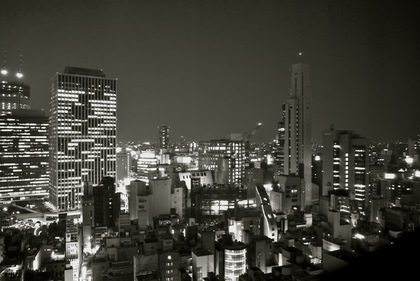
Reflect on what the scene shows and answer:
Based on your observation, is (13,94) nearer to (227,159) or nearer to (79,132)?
(79,132)

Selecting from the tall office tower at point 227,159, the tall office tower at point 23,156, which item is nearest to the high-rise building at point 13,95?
the tall office tower at point 23,156

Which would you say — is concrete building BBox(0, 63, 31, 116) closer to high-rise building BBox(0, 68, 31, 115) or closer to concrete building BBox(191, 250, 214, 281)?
high-rise building BBox(0, 68, 31, 115)

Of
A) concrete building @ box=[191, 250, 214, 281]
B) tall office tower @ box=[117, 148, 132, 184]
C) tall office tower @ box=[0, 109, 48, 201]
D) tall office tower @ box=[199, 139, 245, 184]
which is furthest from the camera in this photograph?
tall office tower @ box=[117, 148, 132, 184]

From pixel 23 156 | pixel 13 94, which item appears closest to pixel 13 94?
pixel 13 94

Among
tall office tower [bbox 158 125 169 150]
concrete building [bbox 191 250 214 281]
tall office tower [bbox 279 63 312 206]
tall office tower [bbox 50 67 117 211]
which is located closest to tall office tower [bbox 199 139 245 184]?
tall office tower [bbox 279 63 312 206]

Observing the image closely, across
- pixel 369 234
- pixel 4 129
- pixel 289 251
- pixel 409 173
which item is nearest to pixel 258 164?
pixel 409 173
